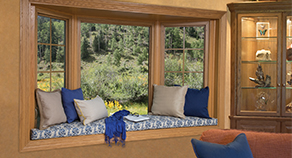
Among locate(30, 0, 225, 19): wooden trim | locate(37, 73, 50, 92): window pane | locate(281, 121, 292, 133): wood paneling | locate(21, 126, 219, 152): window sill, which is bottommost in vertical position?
locate(21, 126, 219, 152): window sill

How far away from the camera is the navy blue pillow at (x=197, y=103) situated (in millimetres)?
3340

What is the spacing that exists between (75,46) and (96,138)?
1329 millimetres

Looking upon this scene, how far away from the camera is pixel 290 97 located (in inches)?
130

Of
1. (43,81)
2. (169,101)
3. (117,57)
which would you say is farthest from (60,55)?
(169,101)

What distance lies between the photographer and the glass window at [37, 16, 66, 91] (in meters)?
2.96

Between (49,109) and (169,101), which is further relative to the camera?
(169,101)

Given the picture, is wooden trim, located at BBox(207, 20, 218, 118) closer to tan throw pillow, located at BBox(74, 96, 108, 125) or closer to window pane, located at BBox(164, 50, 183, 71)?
window pane, located at BBox(164, 50, 183, 71)

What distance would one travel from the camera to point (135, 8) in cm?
304

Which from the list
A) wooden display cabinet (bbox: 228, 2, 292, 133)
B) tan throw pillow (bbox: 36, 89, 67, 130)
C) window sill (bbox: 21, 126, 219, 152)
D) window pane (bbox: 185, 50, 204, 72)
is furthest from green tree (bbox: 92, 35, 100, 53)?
wooden display cabinet (bbox: 228, 2, 292, 133)

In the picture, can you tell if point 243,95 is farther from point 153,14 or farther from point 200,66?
point 153,14

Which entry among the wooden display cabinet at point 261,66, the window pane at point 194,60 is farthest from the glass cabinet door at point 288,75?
the window pane at point 194,60

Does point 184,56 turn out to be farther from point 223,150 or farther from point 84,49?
point 223,150

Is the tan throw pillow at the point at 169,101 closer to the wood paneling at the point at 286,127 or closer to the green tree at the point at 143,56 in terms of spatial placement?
the green tree at the point at 143,56

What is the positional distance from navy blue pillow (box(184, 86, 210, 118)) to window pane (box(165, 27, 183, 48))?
81 centimetres
